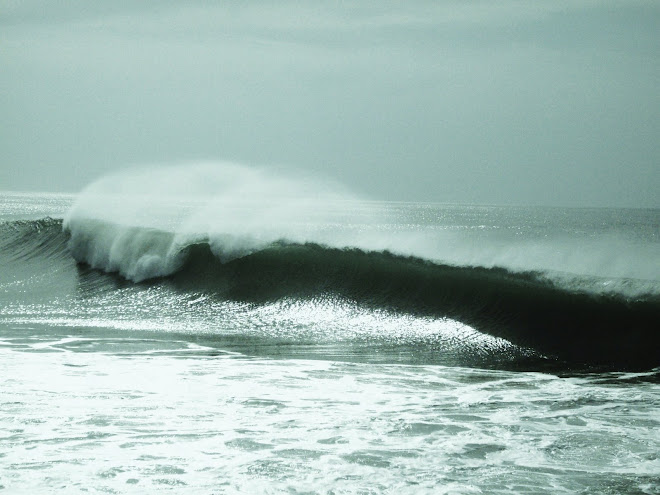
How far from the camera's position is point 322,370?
9.30 m

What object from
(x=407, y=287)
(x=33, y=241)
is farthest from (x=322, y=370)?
(x=33, y=241)

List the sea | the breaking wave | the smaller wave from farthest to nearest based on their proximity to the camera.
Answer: the smaller wave
the breaking wave
the sea

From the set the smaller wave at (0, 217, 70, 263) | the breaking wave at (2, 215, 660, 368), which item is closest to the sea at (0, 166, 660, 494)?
the breaking wave at (2, 215, 660, 368)

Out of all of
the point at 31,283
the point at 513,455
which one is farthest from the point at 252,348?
the point at 31,283

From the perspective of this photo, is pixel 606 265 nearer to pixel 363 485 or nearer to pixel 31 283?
pixel 31 283

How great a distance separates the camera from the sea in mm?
5691

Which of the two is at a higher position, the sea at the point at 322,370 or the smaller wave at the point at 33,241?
the smaller wave at the point at 33,241

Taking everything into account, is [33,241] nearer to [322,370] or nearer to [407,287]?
[407,287]

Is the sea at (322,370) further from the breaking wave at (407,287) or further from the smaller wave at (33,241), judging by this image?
the smaller wave at (33,241)

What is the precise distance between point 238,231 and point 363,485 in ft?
47.1

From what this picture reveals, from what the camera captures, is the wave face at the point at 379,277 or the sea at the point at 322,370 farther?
the wave face at the point at 379,277

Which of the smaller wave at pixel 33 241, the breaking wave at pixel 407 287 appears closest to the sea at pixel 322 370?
the breaking wave at pixel 407 287

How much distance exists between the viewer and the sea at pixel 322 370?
224 inches

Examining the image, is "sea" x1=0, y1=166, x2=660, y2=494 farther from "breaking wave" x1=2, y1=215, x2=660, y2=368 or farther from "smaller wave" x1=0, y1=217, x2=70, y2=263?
"smaller wave" x1=0, y1=217, x2=70, y2=263
